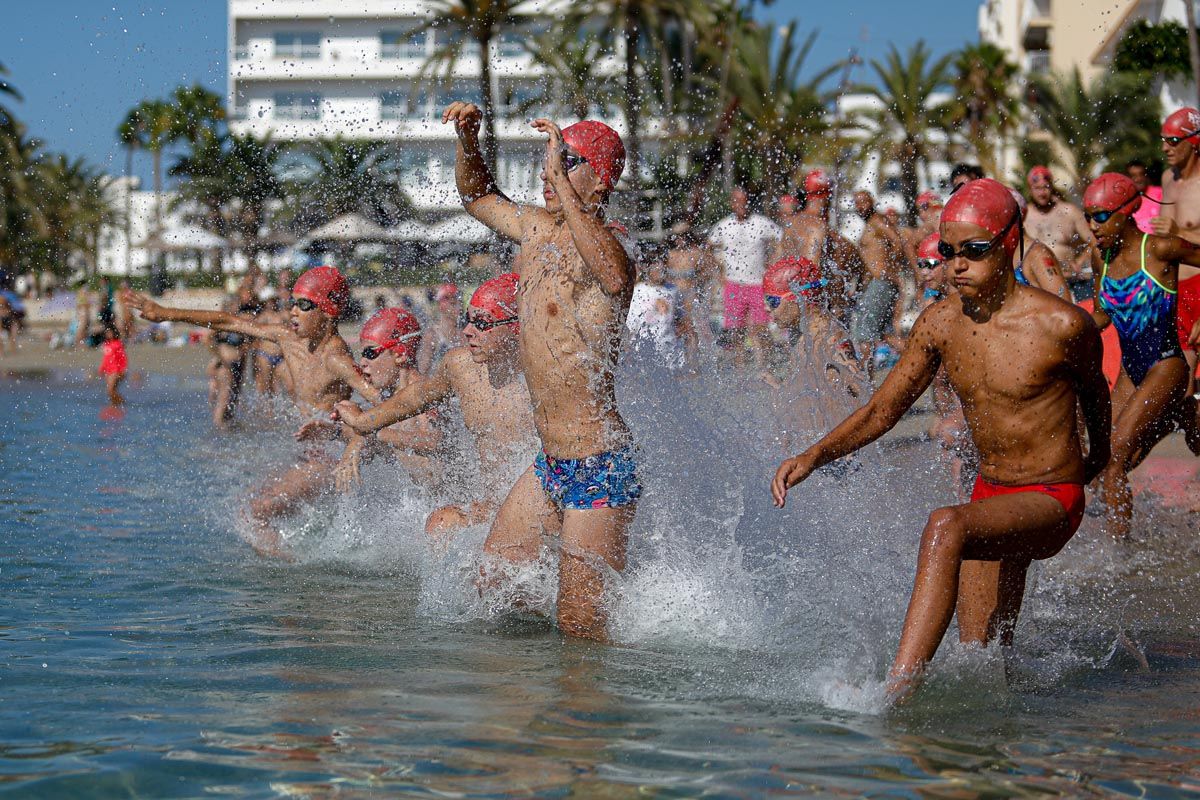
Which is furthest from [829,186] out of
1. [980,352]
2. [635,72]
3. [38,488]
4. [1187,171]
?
[635,72]

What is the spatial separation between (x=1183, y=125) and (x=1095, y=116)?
33726 mm

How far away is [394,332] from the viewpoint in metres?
8.09

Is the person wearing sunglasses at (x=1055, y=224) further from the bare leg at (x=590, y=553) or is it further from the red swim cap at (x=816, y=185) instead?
the bare leg at (x=590, y=553)

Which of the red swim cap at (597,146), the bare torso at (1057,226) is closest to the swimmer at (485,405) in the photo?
the red swim cap at (597,146)

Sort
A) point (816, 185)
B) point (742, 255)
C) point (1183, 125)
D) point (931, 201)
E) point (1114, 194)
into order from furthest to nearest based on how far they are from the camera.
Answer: point (742, 255) < point (816, 185) < point (931, 201) < point (1183, 125) < point (1114, 194)

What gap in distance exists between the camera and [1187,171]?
797 cm

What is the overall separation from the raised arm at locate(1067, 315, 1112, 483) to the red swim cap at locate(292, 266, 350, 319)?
494 centimetres

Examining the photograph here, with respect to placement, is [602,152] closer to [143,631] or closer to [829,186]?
[143,631]

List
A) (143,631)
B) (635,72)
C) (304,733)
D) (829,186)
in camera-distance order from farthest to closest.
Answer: (635,72) < (829,186) < (143,631) < (304,733)

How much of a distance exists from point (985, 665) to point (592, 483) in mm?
1477

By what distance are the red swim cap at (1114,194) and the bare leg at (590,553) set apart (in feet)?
10.3

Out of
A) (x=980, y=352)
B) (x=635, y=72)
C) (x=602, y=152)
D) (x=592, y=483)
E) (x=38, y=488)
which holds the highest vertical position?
(x=635, y=72)

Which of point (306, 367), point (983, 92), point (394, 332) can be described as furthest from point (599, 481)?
point (983, 92)

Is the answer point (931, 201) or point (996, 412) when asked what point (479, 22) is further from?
point (996, 412)
